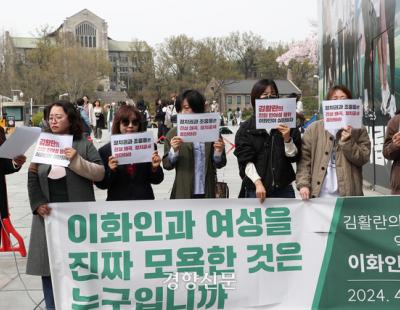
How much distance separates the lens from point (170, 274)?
14.1ft

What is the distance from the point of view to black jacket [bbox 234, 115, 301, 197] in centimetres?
462

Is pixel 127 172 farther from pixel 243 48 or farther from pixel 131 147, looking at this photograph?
pixel 243 48

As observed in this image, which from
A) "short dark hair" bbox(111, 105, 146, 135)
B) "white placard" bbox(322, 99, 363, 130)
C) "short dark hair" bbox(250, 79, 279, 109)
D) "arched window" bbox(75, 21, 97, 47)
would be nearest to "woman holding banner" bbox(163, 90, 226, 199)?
"short dark hair" bbox(111, 105, 146, 135)

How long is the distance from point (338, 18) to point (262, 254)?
1046 cm

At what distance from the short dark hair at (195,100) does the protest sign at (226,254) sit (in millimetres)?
821

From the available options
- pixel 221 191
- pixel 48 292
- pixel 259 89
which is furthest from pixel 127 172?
pixel 259 89

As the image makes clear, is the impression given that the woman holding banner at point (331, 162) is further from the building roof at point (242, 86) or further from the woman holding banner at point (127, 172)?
the building roof at point (242, 86)

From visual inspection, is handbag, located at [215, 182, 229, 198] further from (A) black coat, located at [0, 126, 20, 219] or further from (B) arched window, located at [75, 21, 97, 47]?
(B) arched window, located at [75, 21, 97, 47]

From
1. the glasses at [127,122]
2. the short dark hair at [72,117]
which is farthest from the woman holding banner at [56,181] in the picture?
the glasses at [127,122]

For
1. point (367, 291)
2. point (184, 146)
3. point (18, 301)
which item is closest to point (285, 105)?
point (184, 146)

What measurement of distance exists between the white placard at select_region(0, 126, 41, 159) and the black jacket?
162 cm

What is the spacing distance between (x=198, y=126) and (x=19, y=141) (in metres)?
1.40

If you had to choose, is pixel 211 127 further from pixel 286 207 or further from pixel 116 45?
pixel 116 45

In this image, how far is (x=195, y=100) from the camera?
4707 mm
